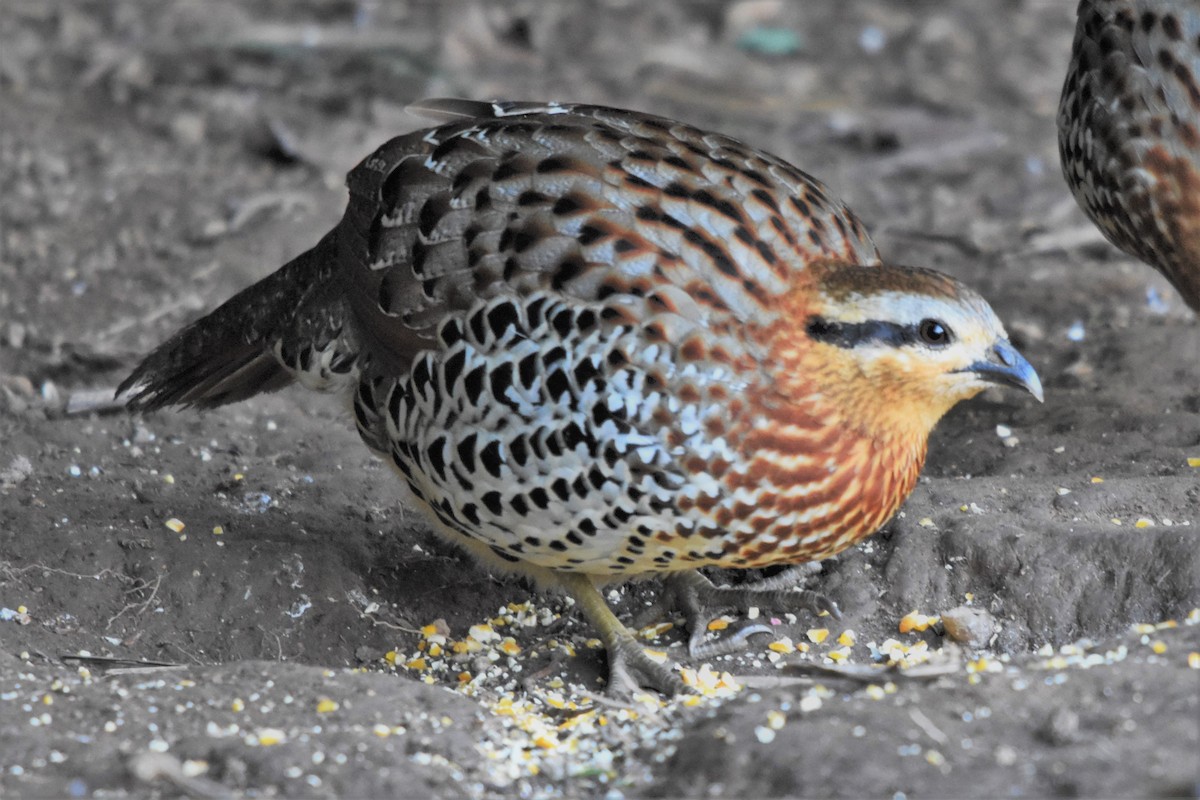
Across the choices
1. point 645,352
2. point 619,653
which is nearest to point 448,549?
point 619,653

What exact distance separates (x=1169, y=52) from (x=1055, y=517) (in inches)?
58.5

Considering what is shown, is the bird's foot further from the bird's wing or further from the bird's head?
the bird's wing

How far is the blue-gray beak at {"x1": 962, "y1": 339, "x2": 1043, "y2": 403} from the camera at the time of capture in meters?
3.84

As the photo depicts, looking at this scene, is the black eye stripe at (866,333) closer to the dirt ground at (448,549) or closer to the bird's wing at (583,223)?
the bird's wing at (583,223)

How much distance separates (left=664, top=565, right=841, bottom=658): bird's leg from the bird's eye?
964 millimetres

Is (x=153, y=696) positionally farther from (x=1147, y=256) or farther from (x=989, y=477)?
(x=1147, y=256)

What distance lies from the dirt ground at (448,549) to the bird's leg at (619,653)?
0.10 meters

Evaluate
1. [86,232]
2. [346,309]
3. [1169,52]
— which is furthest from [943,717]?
[86,232]

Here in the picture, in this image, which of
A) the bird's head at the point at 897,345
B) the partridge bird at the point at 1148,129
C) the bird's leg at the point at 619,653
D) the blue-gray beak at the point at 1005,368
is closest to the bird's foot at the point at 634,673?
the bird's leg at the point at 619,653

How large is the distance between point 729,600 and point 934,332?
1.20 metres

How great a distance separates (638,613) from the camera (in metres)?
4.75

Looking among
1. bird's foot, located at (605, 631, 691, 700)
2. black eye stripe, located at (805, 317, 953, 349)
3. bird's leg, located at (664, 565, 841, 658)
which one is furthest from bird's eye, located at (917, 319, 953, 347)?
bird's foot, located at (605, 631, 691, 700)

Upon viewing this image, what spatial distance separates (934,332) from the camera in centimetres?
380

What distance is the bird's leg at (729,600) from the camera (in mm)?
4445
